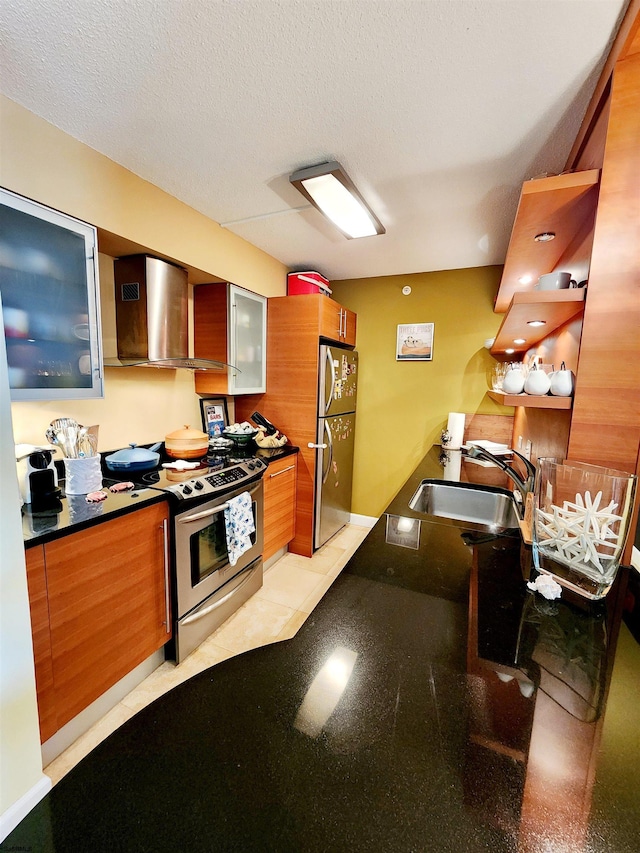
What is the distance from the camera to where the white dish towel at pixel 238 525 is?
194 cm

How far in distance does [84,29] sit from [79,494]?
62.6 inches

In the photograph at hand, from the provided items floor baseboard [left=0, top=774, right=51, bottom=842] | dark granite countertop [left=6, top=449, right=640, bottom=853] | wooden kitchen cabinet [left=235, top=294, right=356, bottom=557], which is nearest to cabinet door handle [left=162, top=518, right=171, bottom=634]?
floor baseboard [left=0, top=774, right=51, bottom=842]

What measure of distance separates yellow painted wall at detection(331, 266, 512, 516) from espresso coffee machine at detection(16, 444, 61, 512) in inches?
102

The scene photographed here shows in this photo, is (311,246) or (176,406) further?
(311,246)

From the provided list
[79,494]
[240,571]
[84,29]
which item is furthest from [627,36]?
[240,571]

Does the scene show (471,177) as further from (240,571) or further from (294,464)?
(240,571)

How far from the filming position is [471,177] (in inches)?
66.9

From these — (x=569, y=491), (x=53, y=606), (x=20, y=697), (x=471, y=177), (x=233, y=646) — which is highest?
(x=471, y=177)

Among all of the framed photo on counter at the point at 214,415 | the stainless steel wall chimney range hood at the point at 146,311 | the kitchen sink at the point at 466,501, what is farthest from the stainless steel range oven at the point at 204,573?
the kitchen sink at the point at 466,501

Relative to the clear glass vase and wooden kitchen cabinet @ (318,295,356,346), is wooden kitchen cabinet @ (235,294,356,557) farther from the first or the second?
the clear glass vase

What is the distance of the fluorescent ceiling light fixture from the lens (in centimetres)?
164

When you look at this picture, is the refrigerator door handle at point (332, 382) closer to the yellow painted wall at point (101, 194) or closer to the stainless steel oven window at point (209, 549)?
the yellow painted wall at point (101, 194)

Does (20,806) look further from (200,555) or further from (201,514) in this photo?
(201,514)

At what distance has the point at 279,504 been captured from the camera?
2.63 metres
